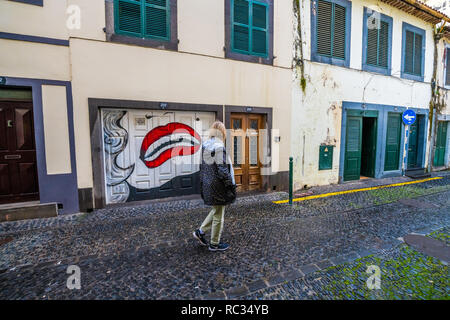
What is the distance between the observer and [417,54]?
31.3 ft

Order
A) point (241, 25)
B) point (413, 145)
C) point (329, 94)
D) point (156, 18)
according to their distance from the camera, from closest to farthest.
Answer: point (156, 18), point (241, 25), point (329, 94), point (413, 145)

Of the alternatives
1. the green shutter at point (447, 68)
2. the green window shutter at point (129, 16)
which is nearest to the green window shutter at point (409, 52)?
the green shutter at point (447, 68)

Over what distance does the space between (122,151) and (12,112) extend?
7.33 feet

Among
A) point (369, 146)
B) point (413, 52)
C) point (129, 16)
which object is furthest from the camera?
point (413, 52)

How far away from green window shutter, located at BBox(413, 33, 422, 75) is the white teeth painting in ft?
30.8

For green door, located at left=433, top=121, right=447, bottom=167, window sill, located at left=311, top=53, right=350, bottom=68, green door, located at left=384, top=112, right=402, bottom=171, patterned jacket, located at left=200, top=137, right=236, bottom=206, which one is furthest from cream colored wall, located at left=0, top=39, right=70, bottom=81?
green door, located at left=433, top=121, right=447, bottom=167

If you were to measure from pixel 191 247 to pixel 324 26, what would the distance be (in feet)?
25.5

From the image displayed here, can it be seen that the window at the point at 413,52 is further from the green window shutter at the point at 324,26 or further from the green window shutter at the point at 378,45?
the green window shutter at the point at 324,26

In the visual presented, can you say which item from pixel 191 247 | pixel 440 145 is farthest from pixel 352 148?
pixel 191 247

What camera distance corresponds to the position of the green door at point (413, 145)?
10.1m

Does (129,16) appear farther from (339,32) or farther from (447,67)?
(447,67)

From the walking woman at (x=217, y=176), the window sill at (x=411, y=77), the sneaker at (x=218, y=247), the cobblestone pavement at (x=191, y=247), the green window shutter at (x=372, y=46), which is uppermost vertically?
the green window shutter at (x=372, y=46)

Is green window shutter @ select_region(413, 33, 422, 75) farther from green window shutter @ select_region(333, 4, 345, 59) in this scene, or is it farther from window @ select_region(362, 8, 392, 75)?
green window shutter @ select_region(333, 4, 345, 59)
